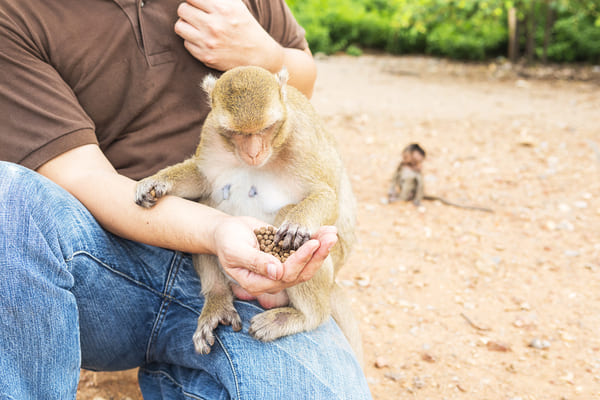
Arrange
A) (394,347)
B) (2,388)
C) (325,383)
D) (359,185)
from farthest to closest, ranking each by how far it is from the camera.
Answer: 1. (359,185)
2. (394,347)
3. (325,383)
4. (2,388)

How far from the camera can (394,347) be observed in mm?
2895

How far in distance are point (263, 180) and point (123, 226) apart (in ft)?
1.80

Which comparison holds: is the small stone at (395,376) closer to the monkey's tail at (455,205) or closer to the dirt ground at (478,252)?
the dirt ground at (478,252)

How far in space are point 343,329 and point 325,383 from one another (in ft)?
1.84

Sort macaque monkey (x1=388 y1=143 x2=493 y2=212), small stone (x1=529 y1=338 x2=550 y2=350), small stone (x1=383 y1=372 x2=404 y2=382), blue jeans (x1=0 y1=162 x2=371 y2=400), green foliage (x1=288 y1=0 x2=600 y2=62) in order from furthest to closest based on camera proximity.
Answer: green foliage (x1=288 y1=0 x2=600 y2=62) < macaque monkey (x1=388 y1=143 x2=493 y2=212) < small stone (x1=529 y1=338 x2=550 y2=350) < small stone (x1=383 y1=372 x2=404 y2=382) < blue jeans (x1=0 y1=162 x2=371 y2=400)

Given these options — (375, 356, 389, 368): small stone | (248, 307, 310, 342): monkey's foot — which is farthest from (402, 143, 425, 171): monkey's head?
(248, 307, 310, 342): monkey's foot

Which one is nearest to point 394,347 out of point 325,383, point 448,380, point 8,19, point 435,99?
point 448,380

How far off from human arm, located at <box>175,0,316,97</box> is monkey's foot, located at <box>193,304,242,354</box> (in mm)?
970

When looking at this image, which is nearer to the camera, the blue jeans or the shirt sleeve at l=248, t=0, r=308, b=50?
the blue jeans

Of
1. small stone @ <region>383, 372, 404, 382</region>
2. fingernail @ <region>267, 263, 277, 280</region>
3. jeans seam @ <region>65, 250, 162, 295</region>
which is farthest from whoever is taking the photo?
small stone @ <region>383, 372, 404, 382</region>

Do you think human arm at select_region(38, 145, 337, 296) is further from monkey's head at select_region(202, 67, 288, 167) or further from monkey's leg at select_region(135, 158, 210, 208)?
monkey's head at select_region(202, 67, 288, 167)

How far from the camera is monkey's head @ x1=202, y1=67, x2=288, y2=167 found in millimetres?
1921

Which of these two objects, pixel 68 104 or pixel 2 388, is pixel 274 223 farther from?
pixel 2 388

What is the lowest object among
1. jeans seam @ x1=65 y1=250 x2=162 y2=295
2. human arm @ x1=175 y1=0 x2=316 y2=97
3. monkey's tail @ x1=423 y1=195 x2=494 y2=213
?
monkey's tail @ x1=423 y1=195 x2=494 y2=213
